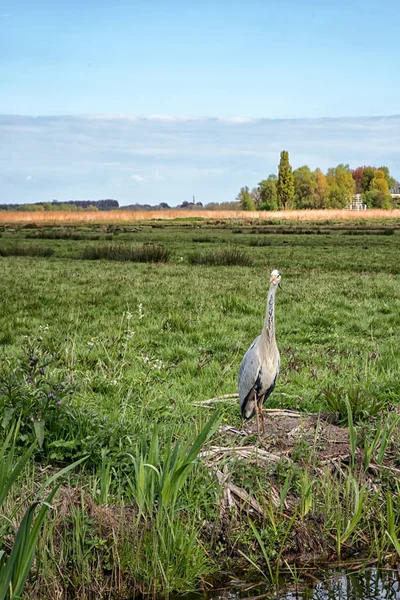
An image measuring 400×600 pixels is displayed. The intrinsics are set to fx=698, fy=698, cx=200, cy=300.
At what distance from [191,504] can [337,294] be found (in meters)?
12.4

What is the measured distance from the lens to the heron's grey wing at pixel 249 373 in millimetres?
6910

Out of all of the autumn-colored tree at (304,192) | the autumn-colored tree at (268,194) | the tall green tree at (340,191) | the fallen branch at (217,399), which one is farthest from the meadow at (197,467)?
the tall green tree at (340,191)

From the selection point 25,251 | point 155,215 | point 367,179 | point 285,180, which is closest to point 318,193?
point 367,179

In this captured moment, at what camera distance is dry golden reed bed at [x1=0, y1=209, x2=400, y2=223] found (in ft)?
258

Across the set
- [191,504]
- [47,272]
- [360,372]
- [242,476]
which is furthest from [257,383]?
[47,272]

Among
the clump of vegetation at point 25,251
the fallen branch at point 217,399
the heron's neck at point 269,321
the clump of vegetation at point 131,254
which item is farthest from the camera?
the clump of vegetation at point 25,251

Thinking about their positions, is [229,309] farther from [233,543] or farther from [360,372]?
[233,543]

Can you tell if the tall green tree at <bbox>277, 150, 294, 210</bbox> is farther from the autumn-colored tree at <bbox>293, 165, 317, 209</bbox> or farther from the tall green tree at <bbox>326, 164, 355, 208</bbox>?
the tall green tree at <bbox>326, 164, 355, 208</bbox>

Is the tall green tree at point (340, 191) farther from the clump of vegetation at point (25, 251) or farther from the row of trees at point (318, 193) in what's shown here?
the clump of vegetation at point (25, 251)

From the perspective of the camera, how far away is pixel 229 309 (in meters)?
15.3

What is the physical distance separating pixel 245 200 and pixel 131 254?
125079 mm

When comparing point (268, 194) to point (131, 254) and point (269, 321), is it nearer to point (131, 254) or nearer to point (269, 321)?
point (131, 254)

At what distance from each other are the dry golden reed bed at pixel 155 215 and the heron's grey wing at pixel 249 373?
69814 millimetres

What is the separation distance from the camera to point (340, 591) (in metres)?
5.39
